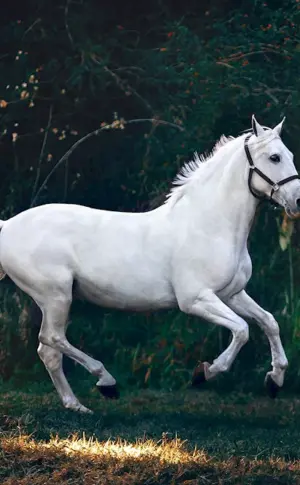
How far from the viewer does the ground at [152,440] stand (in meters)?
5.91

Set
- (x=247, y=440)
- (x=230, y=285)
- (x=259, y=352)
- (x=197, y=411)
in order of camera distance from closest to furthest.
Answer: (x=247, y=440), (x=230, y=285), (x=197, y=411), (x=259, y=352)

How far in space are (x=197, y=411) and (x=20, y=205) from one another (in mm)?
3040

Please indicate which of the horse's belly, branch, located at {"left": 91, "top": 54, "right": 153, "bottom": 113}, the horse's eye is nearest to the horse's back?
the horse's belly

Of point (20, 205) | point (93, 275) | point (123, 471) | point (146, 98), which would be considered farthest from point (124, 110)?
point (123, 471)

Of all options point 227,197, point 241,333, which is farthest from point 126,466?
point 227,197

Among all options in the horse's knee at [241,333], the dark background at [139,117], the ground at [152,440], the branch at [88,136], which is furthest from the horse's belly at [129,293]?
the branch at [88,136]

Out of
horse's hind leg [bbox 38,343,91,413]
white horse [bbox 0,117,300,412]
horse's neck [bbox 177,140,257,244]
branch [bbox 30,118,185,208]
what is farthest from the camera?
branch [bbox 30,118,185,208]

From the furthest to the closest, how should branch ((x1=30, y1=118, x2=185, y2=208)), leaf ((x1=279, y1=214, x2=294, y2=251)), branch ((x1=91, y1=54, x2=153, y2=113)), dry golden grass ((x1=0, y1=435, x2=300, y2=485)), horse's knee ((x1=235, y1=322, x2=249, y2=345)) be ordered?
branch ((x1=91, y1=54, x2=153, y2=113)), branch ((x1=30, y1=118, x2=185, y2=208)), leaf ((x1=279, y1=214, x2=294, y2=251)), horse's knee ((x1=235, y1=322, x2=249, y2=345)), dry golden grass ((x1=0, y1=435, x2=300, y2=485))

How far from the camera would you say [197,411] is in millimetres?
8242

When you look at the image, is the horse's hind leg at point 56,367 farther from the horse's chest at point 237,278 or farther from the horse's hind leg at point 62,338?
the horse's chest at point 237,278

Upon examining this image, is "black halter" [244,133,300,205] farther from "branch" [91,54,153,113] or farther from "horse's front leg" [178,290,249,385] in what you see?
"branch" [91,54,153,113]

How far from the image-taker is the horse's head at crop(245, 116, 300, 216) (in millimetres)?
7359

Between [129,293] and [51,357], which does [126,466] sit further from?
[51,357]

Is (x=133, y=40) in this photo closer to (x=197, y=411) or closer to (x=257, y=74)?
(x=257, y=74)
